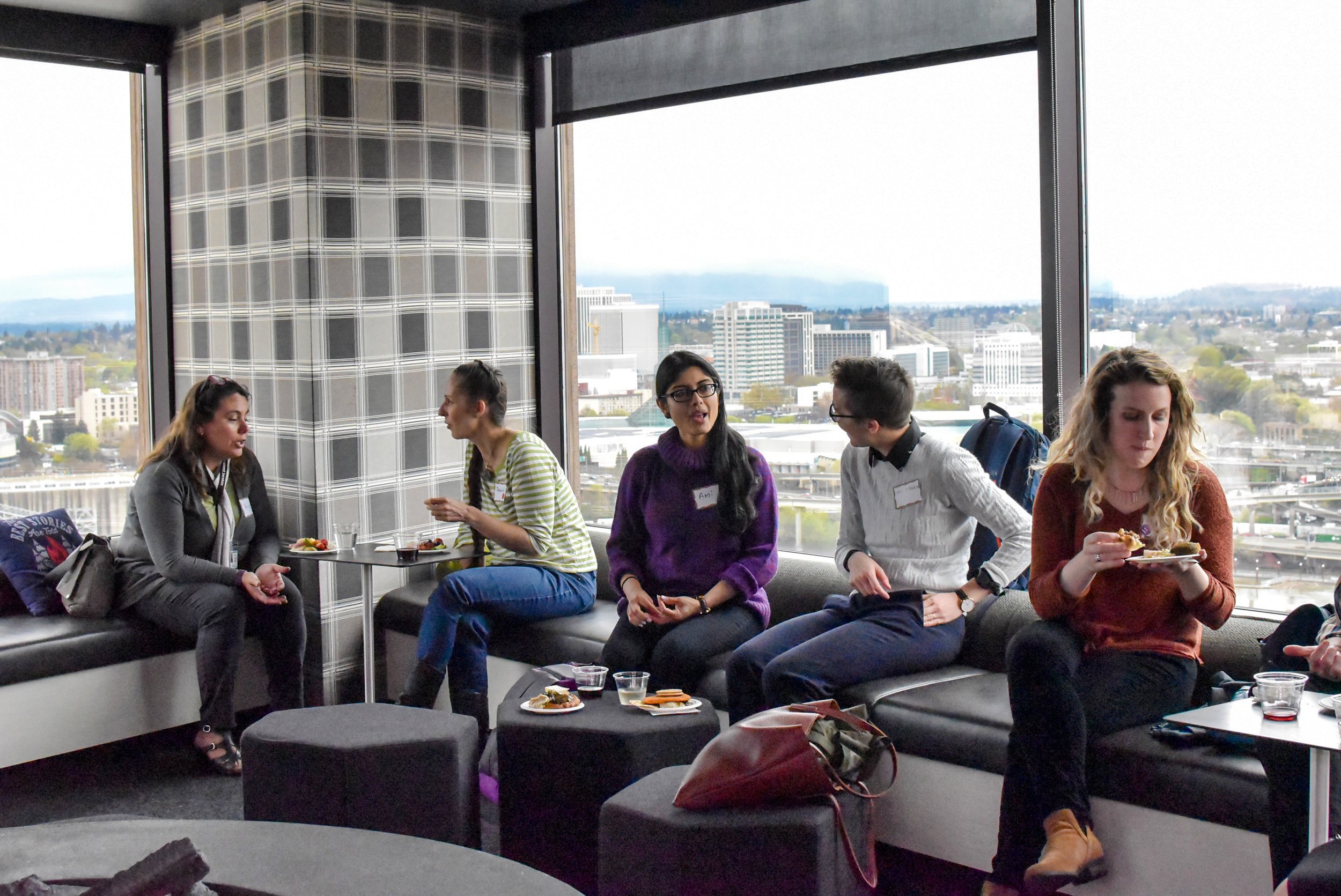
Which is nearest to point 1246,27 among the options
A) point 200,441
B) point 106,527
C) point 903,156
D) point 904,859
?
point 903,156

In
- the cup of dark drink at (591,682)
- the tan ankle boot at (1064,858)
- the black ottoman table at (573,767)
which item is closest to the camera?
the tan ankle boot at (1064,858)

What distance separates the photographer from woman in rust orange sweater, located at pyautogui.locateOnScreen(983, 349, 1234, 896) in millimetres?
2654

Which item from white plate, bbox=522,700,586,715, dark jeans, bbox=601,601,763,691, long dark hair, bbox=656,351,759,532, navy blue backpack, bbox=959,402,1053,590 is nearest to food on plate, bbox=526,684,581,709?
white plate, bbox=522,700,586,715

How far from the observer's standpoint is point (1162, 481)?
2.86 meters

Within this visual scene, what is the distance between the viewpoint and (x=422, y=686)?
392 cm

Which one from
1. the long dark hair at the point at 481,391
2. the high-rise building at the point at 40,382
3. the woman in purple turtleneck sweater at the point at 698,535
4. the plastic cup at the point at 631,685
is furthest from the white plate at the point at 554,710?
the high-rise building at the point at 40,382

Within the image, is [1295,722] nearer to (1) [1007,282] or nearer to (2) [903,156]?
(1) [1007,282]

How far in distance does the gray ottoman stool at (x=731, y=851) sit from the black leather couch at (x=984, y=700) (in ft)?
2.14

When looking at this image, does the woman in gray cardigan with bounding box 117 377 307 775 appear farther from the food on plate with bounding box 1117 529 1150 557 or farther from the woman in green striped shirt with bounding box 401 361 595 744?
the food on plate with bounding box 1117 529 1150 557

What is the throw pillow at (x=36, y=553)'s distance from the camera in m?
4.36

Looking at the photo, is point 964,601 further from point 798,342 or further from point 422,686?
point 422,686

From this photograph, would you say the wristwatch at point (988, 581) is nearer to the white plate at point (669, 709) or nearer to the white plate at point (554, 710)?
the white plate at point (669, 709)

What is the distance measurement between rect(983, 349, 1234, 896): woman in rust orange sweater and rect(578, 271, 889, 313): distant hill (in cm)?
142

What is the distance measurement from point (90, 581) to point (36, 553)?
38 cm
